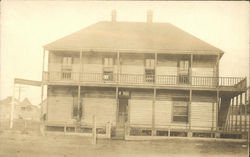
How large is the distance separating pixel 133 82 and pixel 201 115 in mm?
4439

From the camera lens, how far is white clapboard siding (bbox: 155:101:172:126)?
69.7 feet

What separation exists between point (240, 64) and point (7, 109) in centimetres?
6102

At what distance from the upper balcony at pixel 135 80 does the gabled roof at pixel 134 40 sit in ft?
5.19

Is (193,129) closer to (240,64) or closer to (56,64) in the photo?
(240,64)

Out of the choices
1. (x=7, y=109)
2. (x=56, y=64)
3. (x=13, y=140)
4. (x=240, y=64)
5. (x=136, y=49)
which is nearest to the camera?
(x=240, y=64)

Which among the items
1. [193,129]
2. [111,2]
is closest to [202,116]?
[193,129]

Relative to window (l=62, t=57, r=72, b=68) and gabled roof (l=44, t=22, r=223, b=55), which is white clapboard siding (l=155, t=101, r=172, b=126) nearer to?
gabled roof (l=44, t=22, r=223, b=55)

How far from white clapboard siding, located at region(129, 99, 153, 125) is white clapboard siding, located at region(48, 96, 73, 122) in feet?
12.3

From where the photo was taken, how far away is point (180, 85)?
21.0 metres

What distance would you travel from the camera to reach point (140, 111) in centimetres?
2136

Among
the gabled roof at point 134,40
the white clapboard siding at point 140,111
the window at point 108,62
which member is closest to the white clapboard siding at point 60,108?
the window at point 108,62

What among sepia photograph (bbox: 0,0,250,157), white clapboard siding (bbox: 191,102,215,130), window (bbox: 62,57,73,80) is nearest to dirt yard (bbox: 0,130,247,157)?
sepia photograph (bbox: 0,0,250,157)

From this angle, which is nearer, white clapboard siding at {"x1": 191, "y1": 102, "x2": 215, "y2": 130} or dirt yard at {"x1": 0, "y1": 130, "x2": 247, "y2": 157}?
dirt yard at {"x1": 0, "y1": 130, "x2": 247, "y2": 157}

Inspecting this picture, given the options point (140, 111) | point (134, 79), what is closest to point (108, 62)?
point (134, 79)
